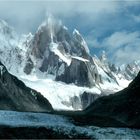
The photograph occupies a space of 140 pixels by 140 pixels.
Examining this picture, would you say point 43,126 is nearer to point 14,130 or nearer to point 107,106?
point 14,130

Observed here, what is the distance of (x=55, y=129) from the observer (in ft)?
148

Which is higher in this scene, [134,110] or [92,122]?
[92,122]

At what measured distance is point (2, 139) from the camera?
40.0 metres

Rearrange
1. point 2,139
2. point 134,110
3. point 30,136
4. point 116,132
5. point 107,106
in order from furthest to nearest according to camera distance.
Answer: point 107,106 → point 134,110 → point 116,132 → point 30,136 → point 2,139

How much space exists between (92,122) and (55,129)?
14.6 metres

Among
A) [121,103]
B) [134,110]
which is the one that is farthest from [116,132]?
[121,103]

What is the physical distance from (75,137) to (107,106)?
76245 millimetres

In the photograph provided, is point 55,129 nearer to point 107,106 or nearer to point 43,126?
point 43,126

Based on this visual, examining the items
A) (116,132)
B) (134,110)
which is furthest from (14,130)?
(134,110)

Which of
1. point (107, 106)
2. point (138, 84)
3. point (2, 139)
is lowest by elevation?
point (107, 106)

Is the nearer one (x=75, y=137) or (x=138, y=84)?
(x=75, y=137)

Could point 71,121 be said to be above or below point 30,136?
below

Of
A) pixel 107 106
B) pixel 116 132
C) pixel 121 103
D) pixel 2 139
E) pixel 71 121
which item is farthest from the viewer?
pixel 107 106

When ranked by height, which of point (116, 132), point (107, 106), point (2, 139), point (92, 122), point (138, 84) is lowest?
point (107, 106)
